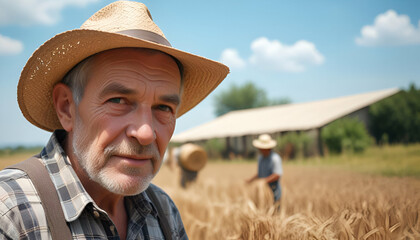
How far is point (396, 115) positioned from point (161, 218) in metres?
18.9

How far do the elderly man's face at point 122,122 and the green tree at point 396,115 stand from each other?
670 inches

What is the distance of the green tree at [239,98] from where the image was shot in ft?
182

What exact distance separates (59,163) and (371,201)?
1487 mm

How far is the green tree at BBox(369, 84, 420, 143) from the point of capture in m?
16.8

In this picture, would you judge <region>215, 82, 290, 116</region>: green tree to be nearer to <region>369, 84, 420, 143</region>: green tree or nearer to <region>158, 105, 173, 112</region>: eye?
<region>369, 84, 420, 143</region>: green tree

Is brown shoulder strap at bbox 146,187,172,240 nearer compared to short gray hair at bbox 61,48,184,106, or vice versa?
short gray hair at bbox 61,48,184,106

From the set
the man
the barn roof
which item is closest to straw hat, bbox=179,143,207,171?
the man

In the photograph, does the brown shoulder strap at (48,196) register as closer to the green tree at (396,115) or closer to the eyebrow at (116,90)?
the eyebrow at (116,90)

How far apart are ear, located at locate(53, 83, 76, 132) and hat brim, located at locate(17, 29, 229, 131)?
0.08 m

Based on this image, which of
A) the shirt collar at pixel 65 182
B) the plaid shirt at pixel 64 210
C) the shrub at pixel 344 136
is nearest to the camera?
the plaid shirt at pixel 64 210

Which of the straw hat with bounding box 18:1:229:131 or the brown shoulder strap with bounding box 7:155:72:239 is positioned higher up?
the straw hat with bounding box 18:1:229:131

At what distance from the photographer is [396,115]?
693 inches

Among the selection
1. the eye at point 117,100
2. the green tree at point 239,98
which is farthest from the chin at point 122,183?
the green tree at point 239,98

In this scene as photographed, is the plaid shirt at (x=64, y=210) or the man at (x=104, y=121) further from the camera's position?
the man at (x=104, y=121)
